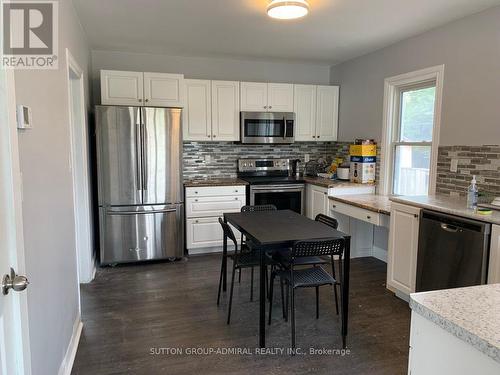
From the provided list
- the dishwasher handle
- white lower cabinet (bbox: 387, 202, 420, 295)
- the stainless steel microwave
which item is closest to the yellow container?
the stainless steel microwave

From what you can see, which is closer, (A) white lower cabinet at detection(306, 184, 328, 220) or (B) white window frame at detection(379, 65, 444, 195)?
(B) white window frame at detection(379, 65, 444, 195)

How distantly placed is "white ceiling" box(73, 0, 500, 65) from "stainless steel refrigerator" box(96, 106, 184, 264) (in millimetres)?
810

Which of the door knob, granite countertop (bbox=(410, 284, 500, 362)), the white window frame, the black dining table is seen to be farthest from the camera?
the white window frame

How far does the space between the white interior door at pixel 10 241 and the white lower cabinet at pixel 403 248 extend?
2.72 metres

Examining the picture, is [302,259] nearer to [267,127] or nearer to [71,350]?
[71,350]

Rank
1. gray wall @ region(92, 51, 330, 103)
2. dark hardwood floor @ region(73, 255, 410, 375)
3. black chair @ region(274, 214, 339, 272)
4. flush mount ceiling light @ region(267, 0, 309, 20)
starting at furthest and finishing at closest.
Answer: gray wall @ region(92, 51, 330, 103)
black chair @ region(274, 214, 339, 272)
flush mount ceiling light @ region(267, 0, 309, 20)
dark hardwood floor @ region(73, 255, 410, 375)

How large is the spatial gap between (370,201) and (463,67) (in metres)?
1.50

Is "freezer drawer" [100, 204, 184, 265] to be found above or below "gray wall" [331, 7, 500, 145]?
below

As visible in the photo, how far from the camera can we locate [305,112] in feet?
16.8

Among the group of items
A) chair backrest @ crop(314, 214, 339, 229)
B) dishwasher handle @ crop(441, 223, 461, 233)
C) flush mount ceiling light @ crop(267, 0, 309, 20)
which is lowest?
chair backrest @ crop(314, 214, 339, 229)

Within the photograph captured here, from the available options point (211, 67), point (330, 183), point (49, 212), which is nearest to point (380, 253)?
point (330, 183)

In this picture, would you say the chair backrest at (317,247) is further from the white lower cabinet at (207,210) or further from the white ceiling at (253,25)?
the white lower cabinet at (207,210)

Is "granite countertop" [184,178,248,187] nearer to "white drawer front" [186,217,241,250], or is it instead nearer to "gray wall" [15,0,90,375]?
"white drawer front" [186,217,241,250]

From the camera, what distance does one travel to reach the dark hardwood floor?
2332 millimetres
